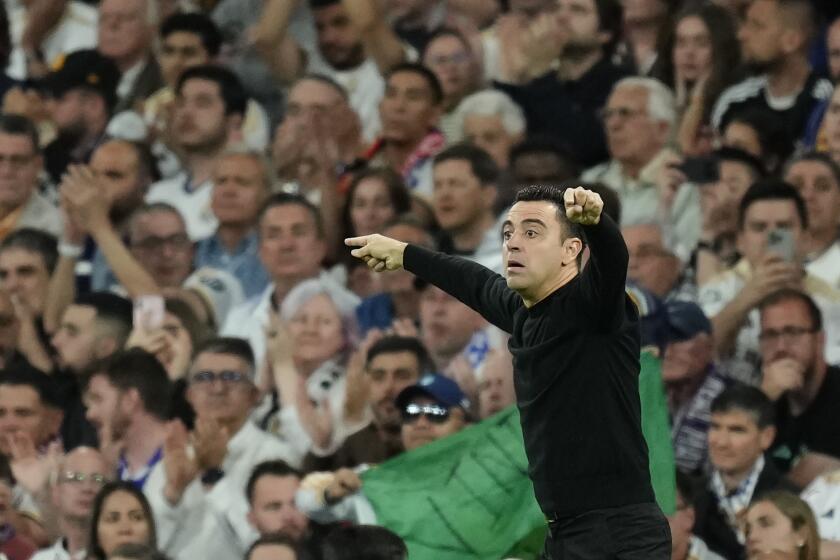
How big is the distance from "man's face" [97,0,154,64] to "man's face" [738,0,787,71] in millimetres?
3870

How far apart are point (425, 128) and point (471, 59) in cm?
57

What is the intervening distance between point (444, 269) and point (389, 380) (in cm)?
285

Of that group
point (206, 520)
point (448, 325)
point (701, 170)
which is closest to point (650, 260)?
point (701, 170)

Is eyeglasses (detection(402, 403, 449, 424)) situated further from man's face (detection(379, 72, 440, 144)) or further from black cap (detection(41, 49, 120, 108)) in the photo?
black cap (detection(41, 49, 120, 108))

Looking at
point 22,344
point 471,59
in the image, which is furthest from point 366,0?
point 22,344

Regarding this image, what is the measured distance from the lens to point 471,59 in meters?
12.1

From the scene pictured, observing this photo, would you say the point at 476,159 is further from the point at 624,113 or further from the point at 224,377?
the point at 224,377

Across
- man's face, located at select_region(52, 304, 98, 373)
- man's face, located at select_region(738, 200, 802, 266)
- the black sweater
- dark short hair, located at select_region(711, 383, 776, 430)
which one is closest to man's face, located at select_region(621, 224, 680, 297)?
man's face, located at select_region(738, 200, 802, 266)

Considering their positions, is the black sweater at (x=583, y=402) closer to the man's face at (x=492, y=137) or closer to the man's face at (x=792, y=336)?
the man's face at (x=792, y=336)

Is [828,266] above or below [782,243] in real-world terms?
below

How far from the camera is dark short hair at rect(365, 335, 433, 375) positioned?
9734 mm

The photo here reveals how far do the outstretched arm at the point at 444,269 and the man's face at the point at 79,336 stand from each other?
4.35 metres

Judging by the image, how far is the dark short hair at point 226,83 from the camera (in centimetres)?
1213

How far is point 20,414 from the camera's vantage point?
10492 mm
